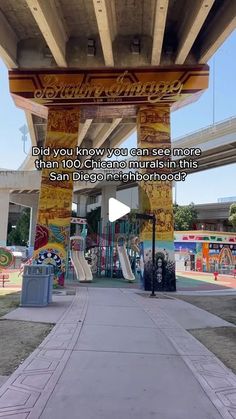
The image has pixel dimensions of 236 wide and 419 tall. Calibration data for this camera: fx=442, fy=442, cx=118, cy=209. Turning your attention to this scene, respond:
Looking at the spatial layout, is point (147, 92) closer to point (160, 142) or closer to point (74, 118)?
point (160, 142)

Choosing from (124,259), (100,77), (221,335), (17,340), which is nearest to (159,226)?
(124,259)

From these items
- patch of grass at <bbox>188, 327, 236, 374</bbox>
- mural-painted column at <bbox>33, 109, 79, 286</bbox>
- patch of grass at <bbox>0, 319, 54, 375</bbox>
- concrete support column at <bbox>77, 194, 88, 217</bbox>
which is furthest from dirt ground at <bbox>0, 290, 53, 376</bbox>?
concrete support column at <bbox>77, 194, 88, 217</bbox>

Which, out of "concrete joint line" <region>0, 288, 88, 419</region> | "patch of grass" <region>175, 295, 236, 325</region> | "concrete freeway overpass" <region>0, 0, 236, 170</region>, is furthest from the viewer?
"concrete freeway overpass" <region>0, 0, 236, 170</region>

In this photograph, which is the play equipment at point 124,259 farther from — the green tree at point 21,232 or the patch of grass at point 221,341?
the green tree at point 21,232

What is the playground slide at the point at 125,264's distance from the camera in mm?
24906

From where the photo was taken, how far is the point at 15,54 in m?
21.5

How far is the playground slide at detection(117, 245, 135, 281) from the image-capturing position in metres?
24.9

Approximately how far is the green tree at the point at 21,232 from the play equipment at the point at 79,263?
58346 millimetres

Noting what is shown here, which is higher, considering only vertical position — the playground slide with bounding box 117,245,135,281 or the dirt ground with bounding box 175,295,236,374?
the playground slide with bounding box 117,245,135,281

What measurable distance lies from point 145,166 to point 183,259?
22.9 m

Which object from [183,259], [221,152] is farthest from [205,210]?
[183,259]

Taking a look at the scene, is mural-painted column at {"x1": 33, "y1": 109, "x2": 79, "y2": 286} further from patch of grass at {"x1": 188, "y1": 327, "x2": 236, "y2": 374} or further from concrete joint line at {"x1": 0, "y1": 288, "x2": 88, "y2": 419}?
concrete joint line at {"x1": 0, "y1": 288, "x2": 88, "y2": 419}

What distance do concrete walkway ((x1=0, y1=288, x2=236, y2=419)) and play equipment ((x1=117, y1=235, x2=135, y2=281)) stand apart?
583 inches

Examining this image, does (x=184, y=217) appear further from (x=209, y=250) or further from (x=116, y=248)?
(x=116, y=248)
